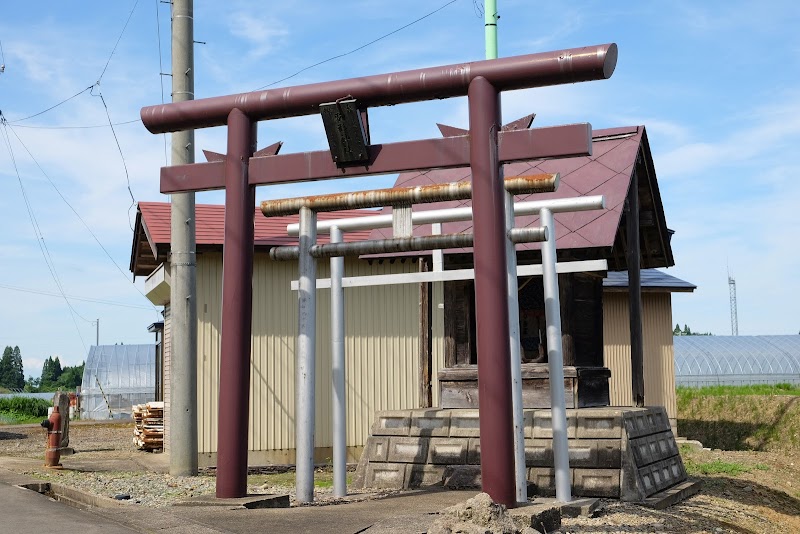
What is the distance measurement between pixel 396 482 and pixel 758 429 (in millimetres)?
17463

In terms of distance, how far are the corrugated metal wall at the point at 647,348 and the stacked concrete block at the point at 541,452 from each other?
10930 mm

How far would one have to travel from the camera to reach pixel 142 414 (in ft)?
64.5

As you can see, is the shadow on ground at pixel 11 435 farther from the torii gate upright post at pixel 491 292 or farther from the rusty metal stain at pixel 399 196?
the torii gate upright post at pixel 491 292

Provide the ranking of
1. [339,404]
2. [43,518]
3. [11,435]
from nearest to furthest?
[43,518] < [339,404] < [11,435]

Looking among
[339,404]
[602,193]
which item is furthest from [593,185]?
[339,404]

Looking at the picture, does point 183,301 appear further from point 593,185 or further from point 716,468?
point 716,468

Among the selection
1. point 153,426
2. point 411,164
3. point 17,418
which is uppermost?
point 411,164

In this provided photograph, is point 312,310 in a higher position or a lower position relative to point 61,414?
higher

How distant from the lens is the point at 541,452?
36.9ft

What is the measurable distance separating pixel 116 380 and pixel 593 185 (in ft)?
117

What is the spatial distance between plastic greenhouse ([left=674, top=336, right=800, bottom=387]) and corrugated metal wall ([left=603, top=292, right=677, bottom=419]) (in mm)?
12273

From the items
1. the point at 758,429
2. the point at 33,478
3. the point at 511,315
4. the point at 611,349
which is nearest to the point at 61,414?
the point at 33,478

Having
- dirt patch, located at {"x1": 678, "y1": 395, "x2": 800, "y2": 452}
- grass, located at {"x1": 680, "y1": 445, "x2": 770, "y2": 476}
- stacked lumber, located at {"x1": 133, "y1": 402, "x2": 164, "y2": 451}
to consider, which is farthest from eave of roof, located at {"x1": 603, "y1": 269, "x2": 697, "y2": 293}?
stacked lumber, located at {"x1": 133, "y1": 402, "x2": 164, "y2": 451}

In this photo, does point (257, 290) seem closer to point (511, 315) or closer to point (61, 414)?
point (61, 414)
